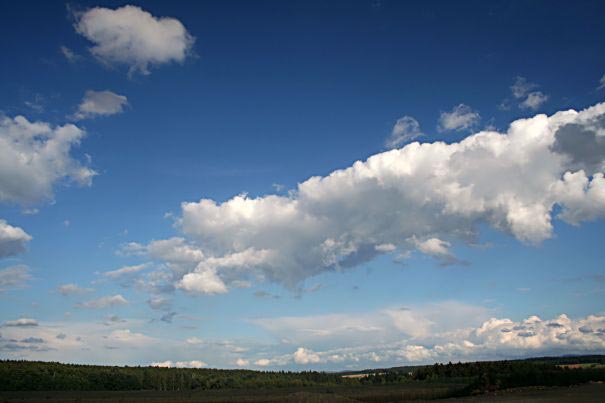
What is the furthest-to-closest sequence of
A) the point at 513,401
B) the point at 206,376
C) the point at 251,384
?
the point at 206,376
the point at 251,384
the point at 513,401

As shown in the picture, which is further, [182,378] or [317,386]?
[182,378]

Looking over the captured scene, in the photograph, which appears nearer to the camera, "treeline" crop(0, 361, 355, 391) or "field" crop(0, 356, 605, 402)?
"field" crop(0, 356, 605, 402)

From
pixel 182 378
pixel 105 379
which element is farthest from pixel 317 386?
pixel 105 379

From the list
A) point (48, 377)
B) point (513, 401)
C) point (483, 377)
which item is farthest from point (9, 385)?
point (513, 401)

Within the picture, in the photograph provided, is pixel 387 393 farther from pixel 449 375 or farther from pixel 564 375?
pixel 449 375

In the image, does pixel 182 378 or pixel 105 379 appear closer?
pixel 105 379

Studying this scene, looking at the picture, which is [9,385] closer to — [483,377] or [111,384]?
[111,384]

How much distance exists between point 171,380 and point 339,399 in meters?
75.8

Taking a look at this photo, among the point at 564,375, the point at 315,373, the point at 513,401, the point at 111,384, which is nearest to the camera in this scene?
the point at 513,401

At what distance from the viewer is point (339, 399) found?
61969mm

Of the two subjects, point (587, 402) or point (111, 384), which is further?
point (111, 384)

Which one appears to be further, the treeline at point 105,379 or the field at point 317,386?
the treeline at point 105,379

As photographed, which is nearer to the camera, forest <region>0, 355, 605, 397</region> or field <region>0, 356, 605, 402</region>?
field <region>0, 356, 605, 402</region>

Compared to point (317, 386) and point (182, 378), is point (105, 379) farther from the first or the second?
point (317, 386)
